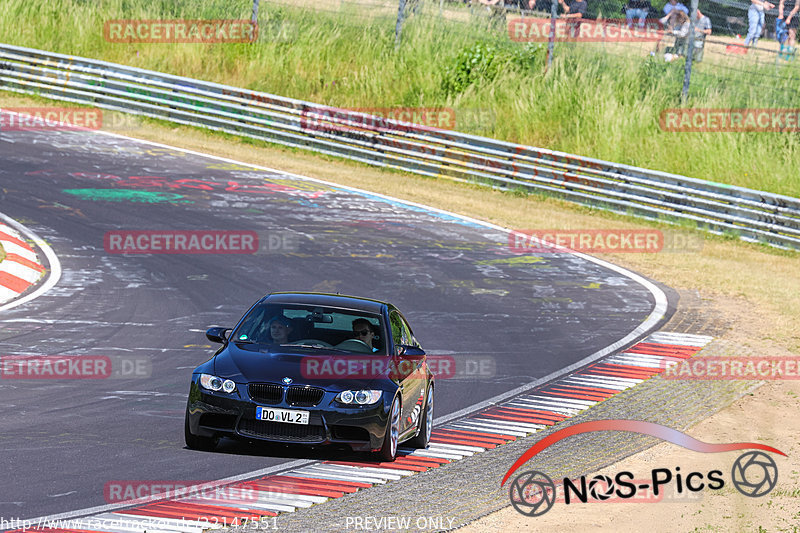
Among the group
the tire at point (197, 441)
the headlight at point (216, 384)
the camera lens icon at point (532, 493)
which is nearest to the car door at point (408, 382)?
the camera lens icon at point (532, 493)

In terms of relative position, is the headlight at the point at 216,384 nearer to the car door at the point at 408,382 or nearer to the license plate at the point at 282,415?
the license plate at the point at 282,415

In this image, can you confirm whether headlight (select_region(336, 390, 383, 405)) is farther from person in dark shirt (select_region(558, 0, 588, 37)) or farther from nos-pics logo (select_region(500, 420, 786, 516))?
person in dark shirt (select_region(558, 0, 588, 37))

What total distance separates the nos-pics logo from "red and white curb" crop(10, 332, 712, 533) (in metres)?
0.60

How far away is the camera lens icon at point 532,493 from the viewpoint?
360 inches

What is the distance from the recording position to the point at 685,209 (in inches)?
1000

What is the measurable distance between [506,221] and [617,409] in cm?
1167

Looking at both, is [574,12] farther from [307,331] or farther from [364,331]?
[307,331]

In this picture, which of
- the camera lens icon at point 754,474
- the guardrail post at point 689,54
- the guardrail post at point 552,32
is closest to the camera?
the camera lens icon at point 754,474

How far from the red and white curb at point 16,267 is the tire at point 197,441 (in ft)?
22.2

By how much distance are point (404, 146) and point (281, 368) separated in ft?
61.8

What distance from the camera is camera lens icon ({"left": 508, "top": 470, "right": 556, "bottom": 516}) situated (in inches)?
360

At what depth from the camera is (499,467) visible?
10328mm

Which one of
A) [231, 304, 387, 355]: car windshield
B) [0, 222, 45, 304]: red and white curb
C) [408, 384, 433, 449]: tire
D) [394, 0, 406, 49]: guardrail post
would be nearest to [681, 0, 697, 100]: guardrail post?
[394, 0, 406, 49]: guardrail post

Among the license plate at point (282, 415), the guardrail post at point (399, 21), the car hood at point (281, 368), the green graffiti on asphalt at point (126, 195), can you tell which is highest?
the guardrail post at point (399, 21)
